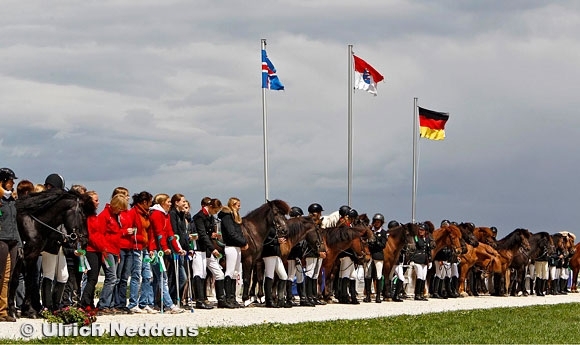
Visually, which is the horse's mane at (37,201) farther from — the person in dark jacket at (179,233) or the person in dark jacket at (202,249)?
the person in dark jacket at (202,249)

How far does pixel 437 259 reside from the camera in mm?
28953

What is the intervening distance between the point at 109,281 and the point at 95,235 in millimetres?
859

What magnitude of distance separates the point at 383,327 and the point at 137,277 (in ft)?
15.4

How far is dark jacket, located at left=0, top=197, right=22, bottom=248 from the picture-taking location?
53.4ft

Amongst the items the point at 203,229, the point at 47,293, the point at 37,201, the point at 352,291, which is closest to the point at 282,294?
the point at 203,229

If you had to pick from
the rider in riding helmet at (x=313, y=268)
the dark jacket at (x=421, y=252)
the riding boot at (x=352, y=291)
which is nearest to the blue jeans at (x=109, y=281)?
the rider in riding helmet at (x=313, y=268)

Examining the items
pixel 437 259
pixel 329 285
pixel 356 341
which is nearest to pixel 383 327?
pixel 356 341

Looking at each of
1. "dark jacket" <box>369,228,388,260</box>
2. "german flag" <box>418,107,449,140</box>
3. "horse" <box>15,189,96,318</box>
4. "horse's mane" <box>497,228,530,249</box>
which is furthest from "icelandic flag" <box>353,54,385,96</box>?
"horse" <box>15,189,96,318</box>

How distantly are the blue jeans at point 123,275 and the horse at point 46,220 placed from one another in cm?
146

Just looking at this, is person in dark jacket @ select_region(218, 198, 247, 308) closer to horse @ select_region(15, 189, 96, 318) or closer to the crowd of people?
the crowd of people

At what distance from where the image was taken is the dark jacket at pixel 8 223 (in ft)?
53.4

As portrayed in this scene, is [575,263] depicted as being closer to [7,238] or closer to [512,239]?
[512,239]

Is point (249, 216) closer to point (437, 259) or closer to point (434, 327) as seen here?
point (434, 327)

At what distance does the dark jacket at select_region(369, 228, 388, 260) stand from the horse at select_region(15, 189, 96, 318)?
984 cm
